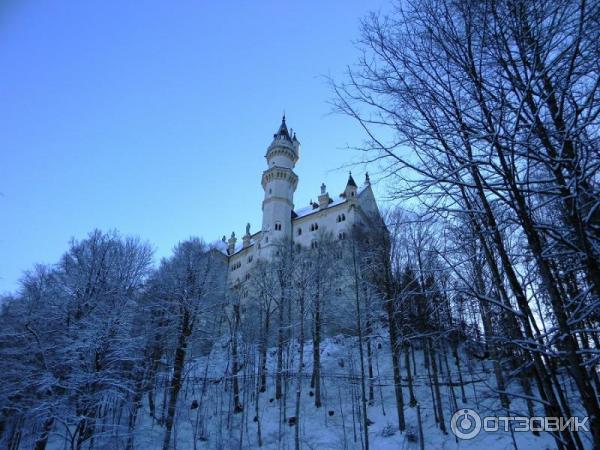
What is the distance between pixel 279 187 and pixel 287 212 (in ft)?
15.1

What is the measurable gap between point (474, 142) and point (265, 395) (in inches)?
1024

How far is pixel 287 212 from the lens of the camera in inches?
2137

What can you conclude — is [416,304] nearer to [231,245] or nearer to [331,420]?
[331,420]

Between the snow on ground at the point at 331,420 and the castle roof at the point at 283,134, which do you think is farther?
the castle roof at the point at 283,134

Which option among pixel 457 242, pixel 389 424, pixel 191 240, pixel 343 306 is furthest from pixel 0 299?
pixel 457 242

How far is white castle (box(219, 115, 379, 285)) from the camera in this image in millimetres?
48812

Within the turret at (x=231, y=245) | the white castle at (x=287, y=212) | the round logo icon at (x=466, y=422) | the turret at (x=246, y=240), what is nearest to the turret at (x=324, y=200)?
the white castle at (x=287, y=212)

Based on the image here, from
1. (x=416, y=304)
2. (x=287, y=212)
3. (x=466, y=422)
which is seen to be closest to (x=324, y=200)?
(x=287, y=212)

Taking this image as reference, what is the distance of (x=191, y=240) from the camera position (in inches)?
1004

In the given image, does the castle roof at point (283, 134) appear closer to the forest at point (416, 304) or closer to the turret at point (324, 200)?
the turret at point (324, 200)

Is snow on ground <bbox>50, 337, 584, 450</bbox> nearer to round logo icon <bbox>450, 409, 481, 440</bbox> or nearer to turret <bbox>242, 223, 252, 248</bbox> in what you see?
round logo icon <bbox>450, 409, 481, 440</bbox>

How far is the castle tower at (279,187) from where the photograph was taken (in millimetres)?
52062

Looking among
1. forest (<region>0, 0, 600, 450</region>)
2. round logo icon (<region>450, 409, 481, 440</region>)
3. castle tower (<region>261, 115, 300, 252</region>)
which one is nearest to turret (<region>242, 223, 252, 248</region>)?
castle tower (<region>261, 115, 300, 252</region>)

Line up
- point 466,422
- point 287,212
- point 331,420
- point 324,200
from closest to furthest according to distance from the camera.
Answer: point 466,422, point 331,420, point 324,200, point 287,212
